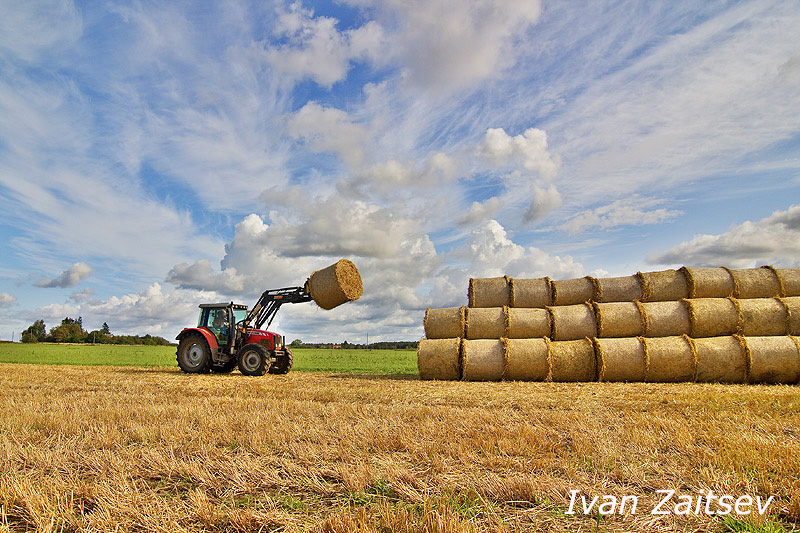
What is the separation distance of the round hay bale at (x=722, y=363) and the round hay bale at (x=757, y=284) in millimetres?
1678

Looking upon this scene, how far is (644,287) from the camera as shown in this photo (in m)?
12.2

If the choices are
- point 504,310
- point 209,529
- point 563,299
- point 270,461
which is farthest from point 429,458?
point 563,299

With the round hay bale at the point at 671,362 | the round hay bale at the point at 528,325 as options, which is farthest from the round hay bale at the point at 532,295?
the round hay bale at the point at 671,362

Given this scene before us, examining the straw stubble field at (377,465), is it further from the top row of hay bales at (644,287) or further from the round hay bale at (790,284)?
the round hay bale at (790,284)

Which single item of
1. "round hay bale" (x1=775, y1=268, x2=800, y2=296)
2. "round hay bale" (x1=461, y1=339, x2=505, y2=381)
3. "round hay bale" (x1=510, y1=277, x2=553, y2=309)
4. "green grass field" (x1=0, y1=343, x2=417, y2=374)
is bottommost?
"green grass field" (x1=0, y1=343, x2=417, y2=374)

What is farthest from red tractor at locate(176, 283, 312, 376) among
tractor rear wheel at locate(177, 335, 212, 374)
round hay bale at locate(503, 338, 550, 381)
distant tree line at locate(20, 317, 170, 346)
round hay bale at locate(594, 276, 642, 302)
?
distant tree line at locate(20, 317, 170, 346)

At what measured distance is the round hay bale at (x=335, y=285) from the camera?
46.7 feet

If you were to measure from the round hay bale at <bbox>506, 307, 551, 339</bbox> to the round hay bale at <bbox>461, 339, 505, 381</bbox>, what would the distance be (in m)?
0.64

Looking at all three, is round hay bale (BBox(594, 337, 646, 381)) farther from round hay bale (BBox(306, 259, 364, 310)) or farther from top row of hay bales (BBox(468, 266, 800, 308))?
round hay bale (BBox(306, 259, 364, 310))

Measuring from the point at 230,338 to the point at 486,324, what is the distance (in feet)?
Answer: 26.7

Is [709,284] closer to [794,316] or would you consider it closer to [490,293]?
[794,316]

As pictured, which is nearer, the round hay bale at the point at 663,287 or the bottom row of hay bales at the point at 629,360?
the bottom row of hay bales at the point at 629,360

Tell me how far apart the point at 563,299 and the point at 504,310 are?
65.9 inches

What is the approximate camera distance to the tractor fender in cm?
1527
